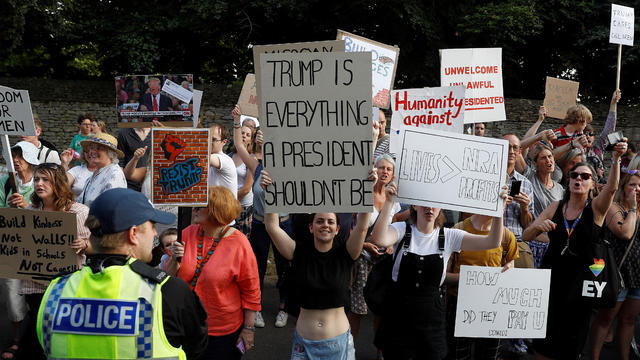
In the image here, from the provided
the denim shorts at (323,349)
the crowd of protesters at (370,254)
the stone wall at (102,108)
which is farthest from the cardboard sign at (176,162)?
the stone wall at (102,108)

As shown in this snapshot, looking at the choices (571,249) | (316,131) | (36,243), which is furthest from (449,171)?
(36,243)

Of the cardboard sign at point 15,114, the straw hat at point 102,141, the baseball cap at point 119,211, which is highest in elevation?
the cardboard sign at point 15,114

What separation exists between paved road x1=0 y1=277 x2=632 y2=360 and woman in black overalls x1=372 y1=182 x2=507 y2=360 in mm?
1670

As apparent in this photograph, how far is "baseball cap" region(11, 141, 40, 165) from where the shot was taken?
227 inches

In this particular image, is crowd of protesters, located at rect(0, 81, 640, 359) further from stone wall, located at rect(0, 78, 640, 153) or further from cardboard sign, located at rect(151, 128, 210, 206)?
stone wall, located at rect(0, 78, 640, 153)

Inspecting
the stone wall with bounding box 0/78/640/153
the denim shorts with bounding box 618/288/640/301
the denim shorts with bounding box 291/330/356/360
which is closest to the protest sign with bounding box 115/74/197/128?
the denim shorts with bounding box 291/330/356/360

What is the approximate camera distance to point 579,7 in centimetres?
1644

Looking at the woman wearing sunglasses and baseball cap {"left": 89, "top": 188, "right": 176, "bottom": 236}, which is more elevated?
baseball cap {"left": 89, "top": 188, "right": 176, "bottom": 236}

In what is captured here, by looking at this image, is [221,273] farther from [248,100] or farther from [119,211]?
[248,100]

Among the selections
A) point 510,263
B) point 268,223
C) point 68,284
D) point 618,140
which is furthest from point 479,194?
point 68,284

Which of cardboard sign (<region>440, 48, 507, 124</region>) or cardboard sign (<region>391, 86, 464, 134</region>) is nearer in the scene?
cardboard sign (<region>391, 86, 464, 134</region>)

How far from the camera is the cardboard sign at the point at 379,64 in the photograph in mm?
6035

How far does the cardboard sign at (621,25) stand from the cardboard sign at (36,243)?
6.94 metres

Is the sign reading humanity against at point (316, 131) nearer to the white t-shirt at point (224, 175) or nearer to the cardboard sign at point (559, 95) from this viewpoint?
the white t-shirt at point (224, 175)
